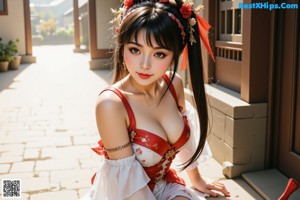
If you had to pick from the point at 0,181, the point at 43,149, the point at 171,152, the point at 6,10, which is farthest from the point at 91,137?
the point at 6,10

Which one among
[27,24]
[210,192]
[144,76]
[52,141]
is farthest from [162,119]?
[27,24]

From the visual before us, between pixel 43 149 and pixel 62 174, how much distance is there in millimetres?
800

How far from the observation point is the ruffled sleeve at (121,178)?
1771 millimetres

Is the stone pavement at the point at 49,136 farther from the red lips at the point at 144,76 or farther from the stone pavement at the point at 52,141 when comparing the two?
the red lips at the point at 144,76

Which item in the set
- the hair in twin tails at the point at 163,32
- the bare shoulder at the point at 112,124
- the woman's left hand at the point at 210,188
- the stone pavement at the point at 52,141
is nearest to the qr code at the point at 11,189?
the stone pavement at the point at 52,141

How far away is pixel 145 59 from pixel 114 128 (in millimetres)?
331

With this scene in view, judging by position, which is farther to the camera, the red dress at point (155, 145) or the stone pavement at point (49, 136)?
the stone pavement at point (49, 136)

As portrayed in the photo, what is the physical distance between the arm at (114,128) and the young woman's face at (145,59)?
16cm

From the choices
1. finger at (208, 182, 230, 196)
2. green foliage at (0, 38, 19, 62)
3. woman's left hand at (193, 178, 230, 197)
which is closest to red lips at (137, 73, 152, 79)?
woman's left hand at (193, 178, 230, 197)

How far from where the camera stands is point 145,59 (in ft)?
5.77

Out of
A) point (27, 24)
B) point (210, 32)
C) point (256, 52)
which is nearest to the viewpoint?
point (256, 52)

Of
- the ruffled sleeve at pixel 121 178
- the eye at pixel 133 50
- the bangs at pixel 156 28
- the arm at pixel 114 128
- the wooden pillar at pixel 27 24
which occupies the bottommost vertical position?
the ruffled sleeve at pixel 121 178

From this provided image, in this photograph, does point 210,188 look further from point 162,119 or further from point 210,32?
point 210,32

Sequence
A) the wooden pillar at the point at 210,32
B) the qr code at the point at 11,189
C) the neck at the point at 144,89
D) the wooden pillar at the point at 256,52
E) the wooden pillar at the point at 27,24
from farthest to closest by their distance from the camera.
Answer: the wooden pillar at the point at 27,24
the wooden pillar at the point at 210,32
the wooden pillar at the point at 256,52
the qr code at the point at 11,189
the neck at the point at 144,89
